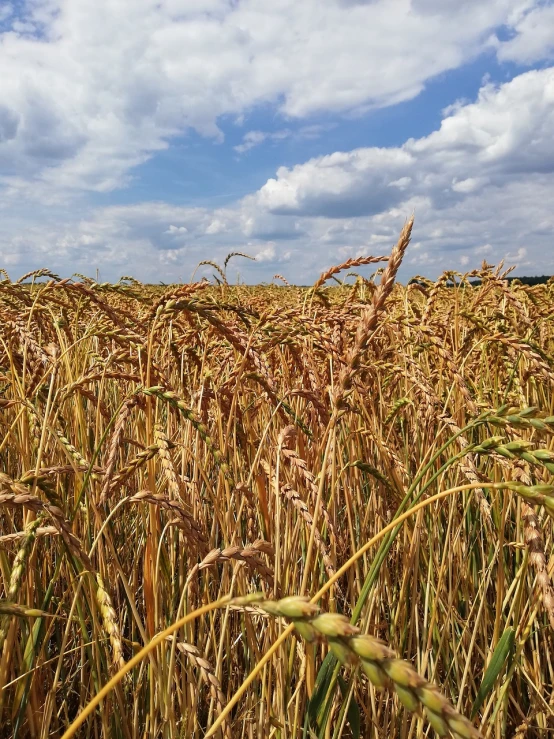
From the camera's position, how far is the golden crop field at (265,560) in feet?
2.89

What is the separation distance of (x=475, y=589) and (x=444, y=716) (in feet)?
5.63

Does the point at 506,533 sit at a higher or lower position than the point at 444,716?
lower

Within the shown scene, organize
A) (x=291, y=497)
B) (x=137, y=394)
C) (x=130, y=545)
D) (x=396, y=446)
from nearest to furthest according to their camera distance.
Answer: (x=291, y=497) → (x=137, y=394) → (x=130, y=545) → (x=396, y=446)

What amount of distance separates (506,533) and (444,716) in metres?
2.02

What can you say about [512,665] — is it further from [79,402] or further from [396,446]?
[79,402]

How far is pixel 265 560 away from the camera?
138cm

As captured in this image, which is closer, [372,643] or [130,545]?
[372,643]

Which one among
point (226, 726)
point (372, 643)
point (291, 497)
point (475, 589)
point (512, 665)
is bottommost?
point (475, 589)

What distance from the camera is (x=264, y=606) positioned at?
1.53ft

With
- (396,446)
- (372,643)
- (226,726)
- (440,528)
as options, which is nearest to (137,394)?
(226,726)

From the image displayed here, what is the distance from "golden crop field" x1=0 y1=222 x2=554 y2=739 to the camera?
0.88 metres

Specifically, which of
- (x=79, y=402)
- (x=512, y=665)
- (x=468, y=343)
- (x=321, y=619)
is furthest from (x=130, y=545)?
(x=321, y=619)

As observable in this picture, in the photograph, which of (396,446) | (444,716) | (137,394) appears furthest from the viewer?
(396,446)

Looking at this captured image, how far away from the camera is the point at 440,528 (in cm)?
209
